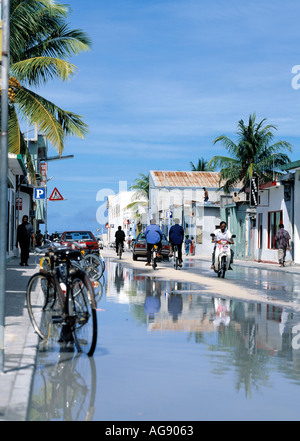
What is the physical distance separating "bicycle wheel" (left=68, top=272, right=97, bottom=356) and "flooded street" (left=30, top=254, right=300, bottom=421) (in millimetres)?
162

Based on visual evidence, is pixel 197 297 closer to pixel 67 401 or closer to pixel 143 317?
pixel 143 317

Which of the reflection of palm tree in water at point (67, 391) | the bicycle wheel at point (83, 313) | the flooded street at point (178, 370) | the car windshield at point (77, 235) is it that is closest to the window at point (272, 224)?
the car windshield at point (77, 235)

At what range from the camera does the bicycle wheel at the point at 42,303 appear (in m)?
8.46

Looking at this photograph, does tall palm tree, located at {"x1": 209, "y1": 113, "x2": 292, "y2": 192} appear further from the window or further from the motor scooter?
the motor scooter

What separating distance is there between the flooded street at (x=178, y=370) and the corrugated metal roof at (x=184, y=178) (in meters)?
62.8

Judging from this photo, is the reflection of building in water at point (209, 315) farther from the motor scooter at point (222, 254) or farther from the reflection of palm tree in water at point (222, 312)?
the motor scooter at point (222, 254)

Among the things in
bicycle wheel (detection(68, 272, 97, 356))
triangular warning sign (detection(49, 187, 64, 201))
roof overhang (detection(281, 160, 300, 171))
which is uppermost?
roof overhang (detection(281, 160, 300, 171))

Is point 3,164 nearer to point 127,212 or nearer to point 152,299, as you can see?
point 152,299

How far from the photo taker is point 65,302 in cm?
784

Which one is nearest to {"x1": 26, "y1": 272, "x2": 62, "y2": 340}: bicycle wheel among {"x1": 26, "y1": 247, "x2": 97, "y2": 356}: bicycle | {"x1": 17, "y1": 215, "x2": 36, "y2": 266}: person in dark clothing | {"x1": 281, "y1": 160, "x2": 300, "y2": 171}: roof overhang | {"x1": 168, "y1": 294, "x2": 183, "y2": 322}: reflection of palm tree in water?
{"x1": 26, "y1": 247, "x2": 97, "y2": 356}: bicycle

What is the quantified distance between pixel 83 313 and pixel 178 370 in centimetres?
135

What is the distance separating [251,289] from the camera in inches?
679

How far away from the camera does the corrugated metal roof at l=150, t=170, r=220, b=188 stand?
74.9 meters
